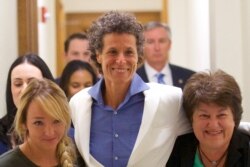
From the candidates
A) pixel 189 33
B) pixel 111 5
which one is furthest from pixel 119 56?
pixel 111 5

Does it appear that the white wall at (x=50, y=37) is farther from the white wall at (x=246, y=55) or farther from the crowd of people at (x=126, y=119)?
the crowd of people at (x=126, y=119)

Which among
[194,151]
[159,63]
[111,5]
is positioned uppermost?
[111,5]

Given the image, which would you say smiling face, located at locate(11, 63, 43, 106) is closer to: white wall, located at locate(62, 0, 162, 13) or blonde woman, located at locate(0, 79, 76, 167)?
blonde woman, located at locate(0, 79, 76, 167)

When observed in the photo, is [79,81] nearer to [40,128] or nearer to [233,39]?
[233,39]

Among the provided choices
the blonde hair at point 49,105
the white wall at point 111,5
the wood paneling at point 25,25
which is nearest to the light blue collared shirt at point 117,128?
the blonde hair at point 49,105

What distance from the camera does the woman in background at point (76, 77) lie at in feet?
9.31

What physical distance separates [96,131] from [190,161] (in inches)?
16.7

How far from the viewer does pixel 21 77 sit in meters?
2.23

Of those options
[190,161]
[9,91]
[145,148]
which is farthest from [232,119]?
[9,91]

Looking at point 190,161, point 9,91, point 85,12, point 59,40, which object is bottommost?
point 190,161

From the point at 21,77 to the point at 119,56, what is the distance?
61cm

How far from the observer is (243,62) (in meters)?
2.97

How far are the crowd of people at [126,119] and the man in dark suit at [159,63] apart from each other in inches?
58.0

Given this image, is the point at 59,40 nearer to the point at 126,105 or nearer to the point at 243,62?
the point at 243,62
